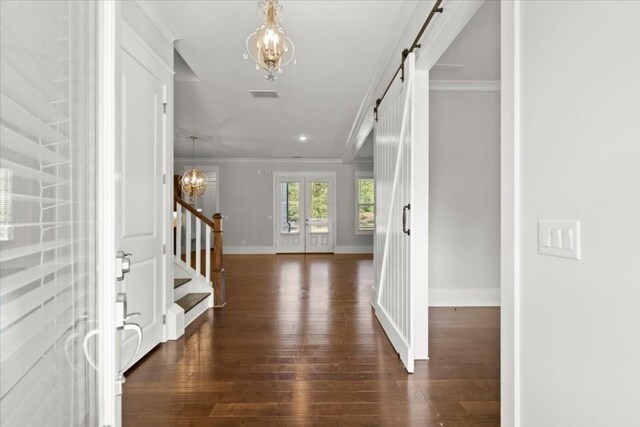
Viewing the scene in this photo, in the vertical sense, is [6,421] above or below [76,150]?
below

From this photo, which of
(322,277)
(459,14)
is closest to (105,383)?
(459,14)

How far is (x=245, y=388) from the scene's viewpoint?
233 centimetres

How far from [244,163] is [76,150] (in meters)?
9.95

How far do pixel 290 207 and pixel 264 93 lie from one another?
19.7ft

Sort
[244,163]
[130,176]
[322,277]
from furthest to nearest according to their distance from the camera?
[244,163], [322,277], [130,176]

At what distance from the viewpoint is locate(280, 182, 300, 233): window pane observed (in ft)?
A: 35.0

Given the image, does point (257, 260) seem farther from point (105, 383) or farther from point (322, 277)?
point (105, 383)

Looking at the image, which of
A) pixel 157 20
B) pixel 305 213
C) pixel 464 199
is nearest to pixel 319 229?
pixel 305 213

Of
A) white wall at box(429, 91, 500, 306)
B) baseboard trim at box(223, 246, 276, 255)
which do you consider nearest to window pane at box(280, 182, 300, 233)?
baseboard trim at box(223, 246, 276, 255)

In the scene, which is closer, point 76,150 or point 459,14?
point 76,150
